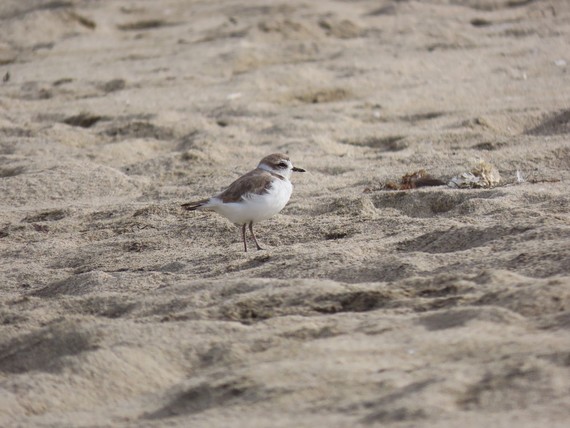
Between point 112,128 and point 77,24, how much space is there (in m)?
4.39

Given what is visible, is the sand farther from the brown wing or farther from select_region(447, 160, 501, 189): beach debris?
the brown wing

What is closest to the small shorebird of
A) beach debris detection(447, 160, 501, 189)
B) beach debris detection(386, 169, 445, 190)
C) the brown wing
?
the brown wing

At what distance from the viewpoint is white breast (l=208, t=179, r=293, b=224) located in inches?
236

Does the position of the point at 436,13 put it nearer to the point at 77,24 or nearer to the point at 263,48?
the point at 263,48

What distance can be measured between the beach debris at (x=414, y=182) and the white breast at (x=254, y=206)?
3.35 ft

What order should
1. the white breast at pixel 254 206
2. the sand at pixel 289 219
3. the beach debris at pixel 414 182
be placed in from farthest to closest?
1. the beach debris at pixel 414 182
2. the white breast at pixel 254 206
3. the sand at pixel 289 219

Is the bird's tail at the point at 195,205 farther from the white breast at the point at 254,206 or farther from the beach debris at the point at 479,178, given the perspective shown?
the beach debris at the point at 479,178

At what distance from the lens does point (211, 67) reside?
35.0 feet

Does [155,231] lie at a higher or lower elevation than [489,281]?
lower

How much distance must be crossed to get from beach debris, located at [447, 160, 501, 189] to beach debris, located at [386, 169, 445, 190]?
11cm

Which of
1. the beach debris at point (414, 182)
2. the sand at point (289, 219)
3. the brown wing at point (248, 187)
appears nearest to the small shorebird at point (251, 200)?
the brown wing at point (248, 187)

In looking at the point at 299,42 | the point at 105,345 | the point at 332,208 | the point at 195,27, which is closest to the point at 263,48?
the point at 299,42

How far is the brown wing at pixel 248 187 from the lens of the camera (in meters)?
6.07

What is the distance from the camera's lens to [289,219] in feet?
21.6
